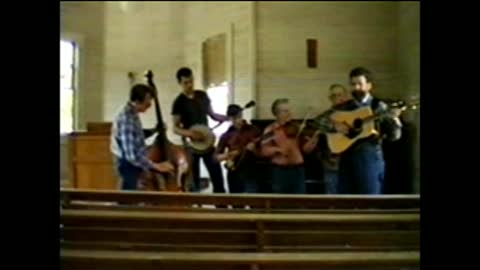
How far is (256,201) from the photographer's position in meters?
4.40

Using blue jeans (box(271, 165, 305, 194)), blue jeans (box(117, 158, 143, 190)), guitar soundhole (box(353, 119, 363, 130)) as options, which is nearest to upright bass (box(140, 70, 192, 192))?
blue jeans (box(117, 158, 143, 190))

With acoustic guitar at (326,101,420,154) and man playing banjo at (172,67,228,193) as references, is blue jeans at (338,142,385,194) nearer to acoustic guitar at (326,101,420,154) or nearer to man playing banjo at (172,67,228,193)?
acoustic guitar at (326,101,420,154)

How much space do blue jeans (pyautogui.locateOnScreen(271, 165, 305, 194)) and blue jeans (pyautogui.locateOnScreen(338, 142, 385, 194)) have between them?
0.56 m

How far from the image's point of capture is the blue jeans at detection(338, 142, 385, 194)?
5.56 meters

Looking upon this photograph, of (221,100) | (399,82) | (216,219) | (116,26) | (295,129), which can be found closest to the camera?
(216,219)

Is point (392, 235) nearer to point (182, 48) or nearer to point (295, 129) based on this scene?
point (295, 129)

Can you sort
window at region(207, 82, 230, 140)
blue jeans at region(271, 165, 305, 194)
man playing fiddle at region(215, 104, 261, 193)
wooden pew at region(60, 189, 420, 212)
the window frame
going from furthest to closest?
1. the window frame
2. window at region(207, 82, 230, 140)
3. man playing fiddle at region(215, 104, 261, 193)
4. blue jeans at region(271, 165, 305, 194)
5. wooden pew at region(60, 189, 420, 212)

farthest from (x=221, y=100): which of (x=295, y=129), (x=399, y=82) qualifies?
(x=295, y=129)

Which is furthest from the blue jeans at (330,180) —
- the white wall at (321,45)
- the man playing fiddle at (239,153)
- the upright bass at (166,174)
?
the white wall at (321,45)

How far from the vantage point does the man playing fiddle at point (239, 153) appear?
6652mm

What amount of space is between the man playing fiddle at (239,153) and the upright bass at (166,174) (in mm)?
507
